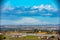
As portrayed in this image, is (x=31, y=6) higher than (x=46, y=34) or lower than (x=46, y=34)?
higher

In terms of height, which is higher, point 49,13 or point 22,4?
point 22,4

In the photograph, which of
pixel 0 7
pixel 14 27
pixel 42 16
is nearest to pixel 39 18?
pixel 42 16

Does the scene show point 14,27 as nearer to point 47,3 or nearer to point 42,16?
point 42,16

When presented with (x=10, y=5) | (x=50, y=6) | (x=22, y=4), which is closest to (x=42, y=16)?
(x=50, y=6)

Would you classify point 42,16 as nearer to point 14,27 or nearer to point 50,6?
point 50,6

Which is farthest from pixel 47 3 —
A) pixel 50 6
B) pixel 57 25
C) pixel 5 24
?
pixel 5 24

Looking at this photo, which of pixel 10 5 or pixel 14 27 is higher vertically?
pixel 10 5

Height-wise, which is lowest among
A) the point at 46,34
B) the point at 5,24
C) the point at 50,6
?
the point at 46,34

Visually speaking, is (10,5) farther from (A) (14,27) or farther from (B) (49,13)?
(B) (49,13)
